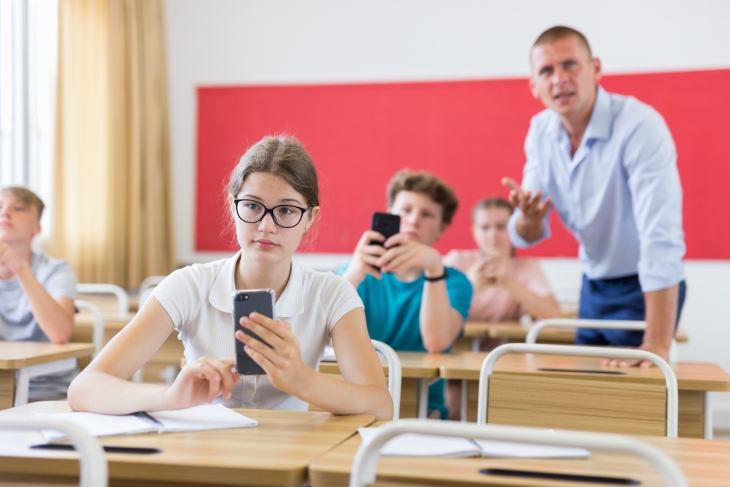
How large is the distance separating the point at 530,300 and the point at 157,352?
A: 5.91ft

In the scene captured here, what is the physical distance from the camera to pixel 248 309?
49.6 inches

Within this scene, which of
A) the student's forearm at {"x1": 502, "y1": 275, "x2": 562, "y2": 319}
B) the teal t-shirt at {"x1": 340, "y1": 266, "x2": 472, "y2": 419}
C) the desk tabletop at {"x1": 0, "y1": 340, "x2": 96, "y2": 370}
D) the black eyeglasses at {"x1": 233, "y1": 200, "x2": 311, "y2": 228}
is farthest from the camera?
the student's forearm at {"x1": 502, "y1": 275, "x2": 562, "y2": 319}

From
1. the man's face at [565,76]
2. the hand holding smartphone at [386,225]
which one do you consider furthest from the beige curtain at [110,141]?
the man's face at [565,76]

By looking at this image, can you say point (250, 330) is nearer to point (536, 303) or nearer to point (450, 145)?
point (536, 303)

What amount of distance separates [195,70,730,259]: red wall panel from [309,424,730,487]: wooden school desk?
13.3ft

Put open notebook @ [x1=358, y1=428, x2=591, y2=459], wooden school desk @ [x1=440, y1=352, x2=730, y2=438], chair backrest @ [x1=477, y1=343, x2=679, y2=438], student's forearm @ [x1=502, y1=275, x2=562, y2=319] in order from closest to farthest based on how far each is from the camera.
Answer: open notebook @ [x1=358, y1=428, x2=591, y2=459] < chair backrest @ [x1=477, y1=343, x2=679, y2=438] < wooden school desk @ [x1=440, y1=352, x2=730, y2=438] < student's forearm @ [x1=502, y1=275, x2=562, y2=319]

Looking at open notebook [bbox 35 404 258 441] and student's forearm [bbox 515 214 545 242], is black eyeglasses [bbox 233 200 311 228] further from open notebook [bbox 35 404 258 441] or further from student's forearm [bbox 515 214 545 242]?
student's forearm [bbox 515 214 545 242]

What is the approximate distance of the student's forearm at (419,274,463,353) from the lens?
100 inches

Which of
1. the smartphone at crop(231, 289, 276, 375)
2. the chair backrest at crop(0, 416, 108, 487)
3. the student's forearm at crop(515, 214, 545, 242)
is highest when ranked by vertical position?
the student's forearm at crop(515, 214, 545, 242)

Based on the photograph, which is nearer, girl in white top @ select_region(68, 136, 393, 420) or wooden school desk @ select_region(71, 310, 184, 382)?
girl in white top @ select_region(68, 136, 393, 420)

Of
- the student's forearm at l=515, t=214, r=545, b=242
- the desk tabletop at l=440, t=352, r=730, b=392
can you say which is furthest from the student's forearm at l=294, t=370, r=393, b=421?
the student's forearm at l=515, t=214, r=545, b=242

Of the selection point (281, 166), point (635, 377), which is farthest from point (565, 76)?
point (281, 166)

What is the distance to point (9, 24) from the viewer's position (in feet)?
15.2

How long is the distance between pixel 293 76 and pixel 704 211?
2.98m
